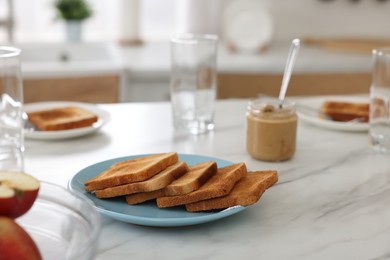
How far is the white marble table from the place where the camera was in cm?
94

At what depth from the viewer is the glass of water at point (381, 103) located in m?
1.43

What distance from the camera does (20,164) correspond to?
4.19 feet

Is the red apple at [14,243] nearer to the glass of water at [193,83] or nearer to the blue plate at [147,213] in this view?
the blue plate at [147,213]

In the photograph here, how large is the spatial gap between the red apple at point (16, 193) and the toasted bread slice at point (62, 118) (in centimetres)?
Result: 64

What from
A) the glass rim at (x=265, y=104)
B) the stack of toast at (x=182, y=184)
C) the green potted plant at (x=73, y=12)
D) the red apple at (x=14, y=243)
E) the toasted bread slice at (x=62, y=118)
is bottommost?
the toasted bread slice at (x=62, y=118)

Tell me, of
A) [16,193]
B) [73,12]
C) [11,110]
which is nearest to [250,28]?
[73,12]

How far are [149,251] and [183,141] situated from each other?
55 cm

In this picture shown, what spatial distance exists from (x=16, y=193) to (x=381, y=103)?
0.89 meters

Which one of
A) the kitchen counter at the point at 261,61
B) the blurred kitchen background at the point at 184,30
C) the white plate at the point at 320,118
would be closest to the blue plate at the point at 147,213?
the white plate at the point at 320,118

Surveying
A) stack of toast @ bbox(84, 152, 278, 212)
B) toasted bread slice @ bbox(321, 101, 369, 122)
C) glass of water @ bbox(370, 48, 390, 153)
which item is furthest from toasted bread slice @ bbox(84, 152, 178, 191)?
toasted bread slice @ bbox(321, 101, 369, 122)

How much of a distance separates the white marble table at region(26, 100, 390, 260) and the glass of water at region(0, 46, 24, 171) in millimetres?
37

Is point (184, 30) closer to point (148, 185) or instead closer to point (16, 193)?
point (148, 185)

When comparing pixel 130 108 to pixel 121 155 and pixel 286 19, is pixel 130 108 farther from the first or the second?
pixel 286 19

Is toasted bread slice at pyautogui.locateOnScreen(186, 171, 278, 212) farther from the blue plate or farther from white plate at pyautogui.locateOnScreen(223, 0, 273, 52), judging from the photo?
white plate at pyautogui.locateOnScreen(223, 0, 273, 52)
